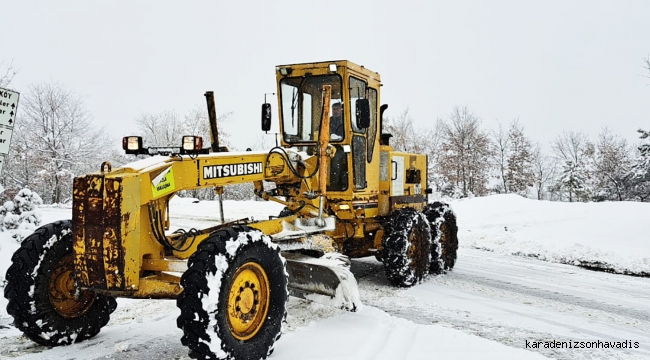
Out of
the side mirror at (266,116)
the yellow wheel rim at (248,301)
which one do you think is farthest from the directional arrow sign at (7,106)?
the side mirror at (266,116)

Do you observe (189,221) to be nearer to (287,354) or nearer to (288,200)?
(288,200)

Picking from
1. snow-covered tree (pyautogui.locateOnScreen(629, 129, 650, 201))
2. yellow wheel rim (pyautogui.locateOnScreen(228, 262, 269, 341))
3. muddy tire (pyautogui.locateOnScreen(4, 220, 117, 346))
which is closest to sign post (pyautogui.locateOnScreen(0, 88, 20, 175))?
muddy tire (pyautogui.locateOnScreen(4, 220, 117, 346))

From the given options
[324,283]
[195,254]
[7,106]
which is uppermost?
[7,106]

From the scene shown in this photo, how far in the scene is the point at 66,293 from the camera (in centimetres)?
486

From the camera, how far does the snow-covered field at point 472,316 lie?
4852mm

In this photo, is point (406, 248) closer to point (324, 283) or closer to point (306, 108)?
point (324, 283)

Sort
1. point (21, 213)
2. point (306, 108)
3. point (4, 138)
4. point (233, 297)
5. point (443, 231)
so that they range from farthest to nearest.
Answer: point (21, 213) → point (443, 231) → point (306, 108) → point (4, 138) → point (233, 297)

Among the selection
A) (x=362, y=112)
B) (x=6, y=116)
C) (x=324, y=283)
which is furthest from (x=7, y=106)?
(x=362, y=112)

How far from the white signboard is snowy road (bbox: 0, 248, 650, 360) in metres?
1.95

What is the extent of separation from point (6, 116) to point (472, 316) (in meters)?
5.70

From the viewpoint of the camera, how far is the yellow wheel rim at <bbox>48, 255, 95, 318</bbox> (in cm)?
474

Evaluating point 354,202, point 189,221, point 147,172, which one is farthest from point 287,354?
point 189,221

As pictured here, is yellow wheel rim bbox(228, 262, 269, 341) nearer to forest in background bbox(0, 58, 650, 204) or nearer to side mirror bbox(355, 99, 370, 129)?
side mirror bbox(355, 99, 370, 129)

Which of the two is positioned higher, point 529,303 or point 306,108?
point 306,108
